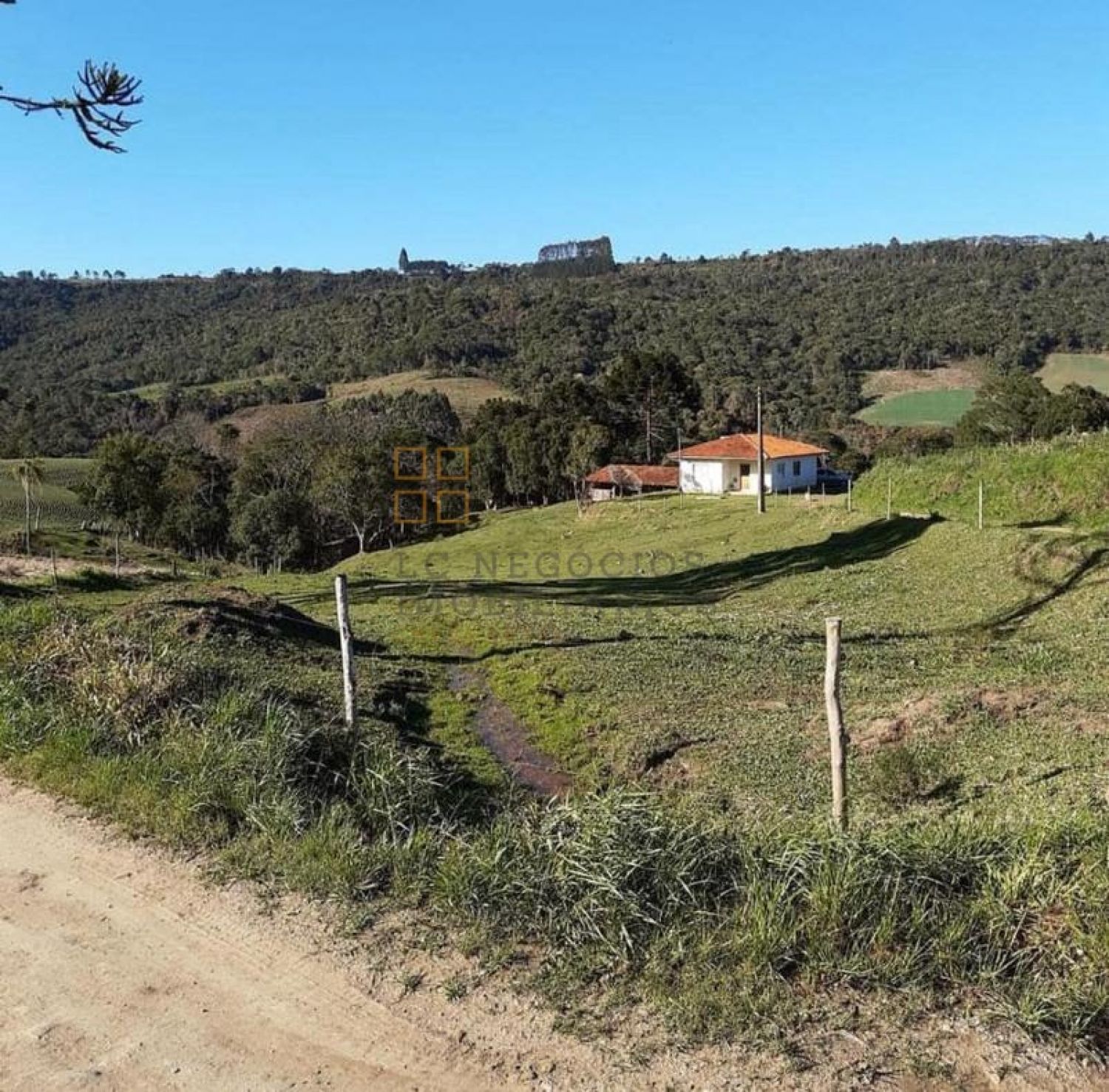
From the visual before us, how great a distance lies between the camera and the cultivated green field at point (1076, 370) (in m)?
79.4

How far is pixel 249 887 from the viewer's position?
577cm

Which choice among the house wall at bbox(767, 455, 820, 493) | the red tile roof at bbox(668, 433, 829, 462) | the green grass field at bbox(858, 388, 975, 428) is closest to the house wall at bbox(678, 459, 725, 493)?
the red tile roof at bbox(668, 433, 829, 462)

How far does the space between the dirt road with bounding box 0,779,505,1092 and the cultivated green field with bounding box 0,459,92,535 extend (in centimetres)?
4739

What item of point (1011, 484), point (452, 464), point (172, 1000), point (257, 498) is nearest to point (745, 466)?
point (452, 464)

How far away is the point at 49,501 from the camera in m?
60.6

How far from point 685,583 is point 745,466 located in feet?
79.4

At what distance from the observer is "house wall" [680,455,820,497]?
168 feet

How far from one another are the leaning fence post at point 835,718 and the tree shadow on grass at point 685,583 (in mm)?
17713

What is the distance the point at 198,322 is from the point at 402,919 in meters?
156

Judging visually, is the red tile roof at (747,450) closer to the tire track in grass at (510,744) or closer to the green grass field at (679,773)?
the green grass field at (679,773)

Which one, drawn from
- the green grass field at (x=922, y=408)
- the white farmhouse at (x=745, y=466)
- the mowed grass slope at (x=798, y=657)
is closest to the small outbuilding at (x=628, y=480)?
the white farmhouse at (x=745, y=466)

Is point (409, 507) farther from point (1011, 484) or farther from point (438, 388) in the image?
point (438, 388)

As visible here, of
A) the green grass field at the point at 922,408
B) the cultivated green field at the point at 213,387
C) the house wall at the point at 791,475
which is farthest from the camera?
the cultivated green field at the point at 213,387

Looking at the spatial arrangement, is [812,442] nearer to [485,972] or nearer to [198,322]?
[485,972]
